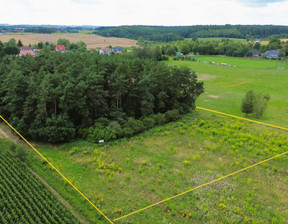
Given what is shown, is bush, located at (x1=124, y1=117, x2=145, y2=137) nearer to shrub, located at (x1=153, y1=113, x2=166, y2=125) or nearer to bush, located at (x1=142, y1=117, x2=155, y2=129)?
bush, located at (x1=142, y1=117, x2=155, y2=129)

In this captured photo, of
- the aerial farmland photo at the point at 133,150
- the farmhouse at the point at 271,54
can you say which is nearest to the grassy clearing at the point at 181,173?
the aerial farmland photo at the point at 133,150

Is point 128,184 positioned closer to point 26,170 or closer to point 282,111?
point 26,170

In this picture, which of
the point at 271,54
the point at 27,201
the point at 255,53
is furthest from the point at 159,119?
the point at 255,53

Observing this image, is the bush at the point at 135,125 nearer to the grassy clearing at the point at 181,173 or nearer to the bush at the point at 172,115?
the grassy clearing at the point at 181,173

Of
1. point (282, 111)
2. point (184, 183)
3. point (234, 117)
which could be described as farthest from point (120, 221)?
point (282, 111)

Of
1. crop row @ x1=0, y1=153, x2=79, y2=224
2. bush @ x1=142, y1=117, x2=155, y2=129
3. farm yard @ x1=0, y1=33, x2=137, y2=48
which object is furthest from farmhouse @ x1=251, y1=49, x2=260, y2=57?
crop row @ x1=0, y1=153, x2=79, y2=224
